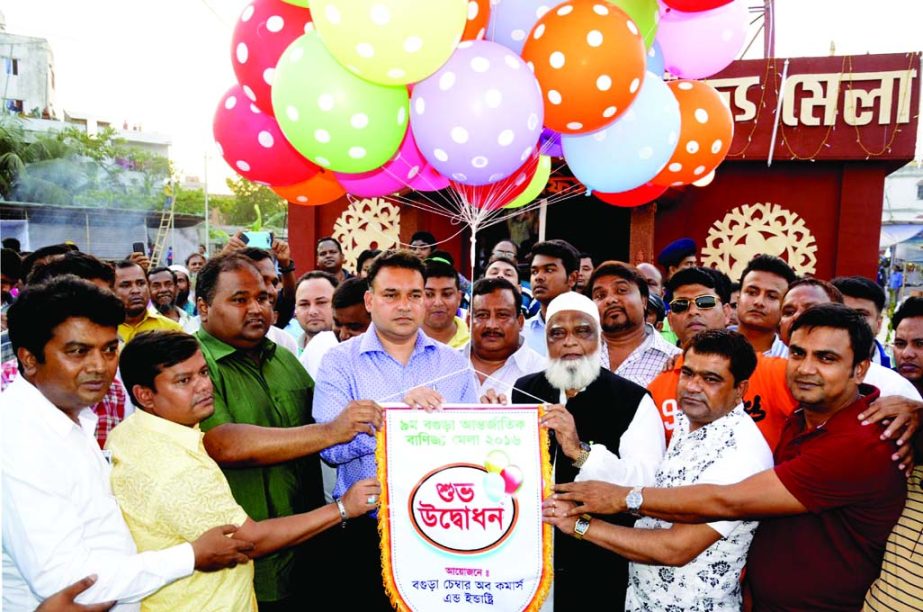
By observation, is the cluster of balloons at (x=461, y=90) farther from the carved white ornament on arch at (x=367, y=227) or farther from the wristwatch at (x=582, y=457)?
the carved white ornament on arch at (x=367, y=227)

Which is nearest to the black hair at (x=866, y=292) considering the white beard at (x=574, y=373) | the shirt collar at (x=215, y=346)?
the white beard at (x=574, y=373)

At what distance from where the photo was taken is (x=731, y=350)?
2.70 meters

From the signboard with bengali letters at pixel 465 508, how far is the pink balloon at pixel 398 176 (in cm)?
200

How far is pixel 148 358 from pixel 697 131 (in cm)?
368

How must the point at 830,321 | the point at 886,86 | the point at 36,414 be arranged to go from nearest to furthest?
the point at 36,414, the point at 830,321, the point at 886,86

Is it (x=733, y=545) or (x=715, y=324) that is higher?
(x=715, y=324)

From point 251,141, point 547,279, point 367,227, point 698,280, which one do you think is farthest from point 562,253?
point 367,227

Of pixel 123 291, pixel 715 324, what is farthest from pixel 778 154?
pixel 123 291

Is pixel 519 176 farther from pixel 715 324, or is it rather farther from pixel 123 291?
pixel 123 291

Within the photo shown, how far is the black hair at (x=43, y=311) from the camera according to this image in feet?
6.91

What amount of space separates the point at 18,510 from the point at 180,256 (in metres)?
33.7

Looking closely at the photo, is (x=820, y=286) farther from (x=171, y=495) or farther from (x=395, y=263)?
(x=171, y=495)

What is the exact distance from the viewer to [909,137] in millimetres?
9984

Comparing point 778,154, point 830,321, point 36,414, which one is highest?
point 778,154
